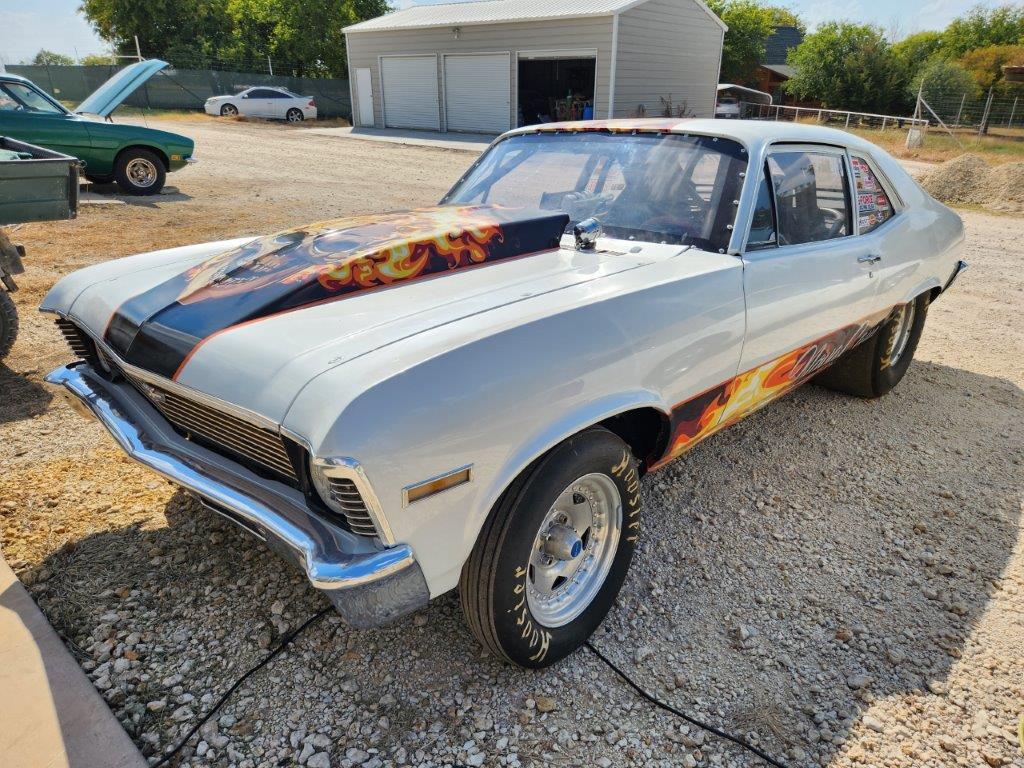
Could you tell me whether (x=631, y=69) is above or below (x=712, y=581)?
above

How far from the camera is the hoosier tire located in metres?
4.28

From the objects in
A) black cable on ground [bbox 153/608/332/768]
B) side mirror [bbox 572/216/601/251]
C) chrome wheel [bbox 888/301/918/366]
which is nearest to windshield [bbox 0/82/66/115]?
side mirror [bbox 572/216/601/251]

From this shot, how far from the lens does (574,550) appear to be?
2402mm

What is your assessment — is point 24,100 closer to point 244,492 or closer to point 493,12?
point 244,492

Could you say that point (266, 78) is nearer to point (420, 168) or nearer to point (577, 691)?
point (420, 168)

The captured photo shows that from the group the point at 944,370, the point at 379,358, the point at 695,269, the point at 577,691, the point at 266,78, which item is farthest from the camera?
the point at 266,78

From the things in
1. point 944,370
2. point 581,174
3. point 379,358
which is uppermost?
point 581,174

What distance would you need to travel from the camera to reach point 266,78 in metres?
31.5

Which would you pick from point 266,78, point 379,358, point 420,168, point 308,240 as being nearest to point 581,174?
point 308,240

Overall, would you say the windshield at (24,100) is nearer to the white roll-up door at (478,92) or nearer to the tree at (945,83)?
the white roll-up door at (478,92)

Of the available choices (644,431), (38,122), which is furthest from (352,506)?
(38,122)

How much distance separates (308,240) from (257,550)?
127cm

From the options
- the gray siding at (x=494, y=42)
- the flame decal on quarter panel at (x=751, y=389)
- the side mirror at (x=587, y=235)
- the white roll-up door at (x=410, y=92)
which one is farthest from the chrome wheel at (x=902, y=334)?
the white roll-up door at (x=410, y=92)

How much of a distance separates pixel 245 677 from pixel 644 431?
1.60m
